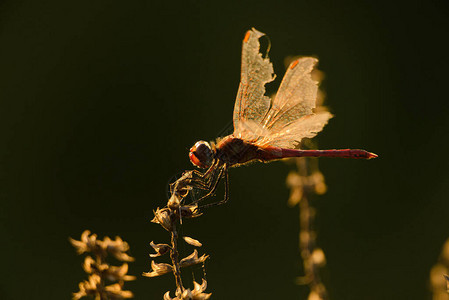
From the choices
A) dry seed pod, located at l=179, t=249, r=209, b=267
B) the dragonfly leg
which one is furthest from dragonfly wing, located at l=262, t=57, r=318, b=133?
dry seed pod, located at l=179, t=249, r=209, b=267

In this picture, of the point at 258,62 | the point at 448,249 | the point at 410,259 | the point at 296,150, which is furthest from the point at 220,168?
the point at 410,259

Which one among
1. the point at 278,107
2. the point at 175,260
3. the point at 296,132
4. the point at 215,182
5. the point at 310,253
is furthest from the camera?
the point at 278,107

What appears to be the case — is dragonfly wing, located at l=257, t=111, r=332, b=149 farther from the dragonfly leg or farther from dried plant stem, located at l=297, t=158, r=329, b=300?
dried plant stem, located at l=297, t=158, r=329, b=300

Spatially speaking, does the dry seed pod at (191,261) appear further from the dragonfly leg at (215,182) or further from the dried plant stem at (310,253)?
the dragonfly leg at (215,182)

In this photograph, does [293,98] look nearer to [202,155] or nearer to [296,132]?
[296,132]

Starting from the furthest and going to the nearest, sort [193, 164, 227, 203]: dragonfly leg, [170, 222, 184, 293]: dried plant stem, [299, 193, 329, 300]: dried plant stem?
1. [193, 164, 227, 203]: dragonfly leg
2. [299, 193, 329, 300]: dried plant stem
3. [170, 222, 184, 293]: dried plant stem

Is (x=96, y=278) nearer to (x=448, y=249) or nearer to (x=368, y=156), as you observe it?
(x=448, y=249)

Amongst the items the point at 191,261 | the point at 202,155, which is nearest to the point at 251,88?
the point at 202,155
